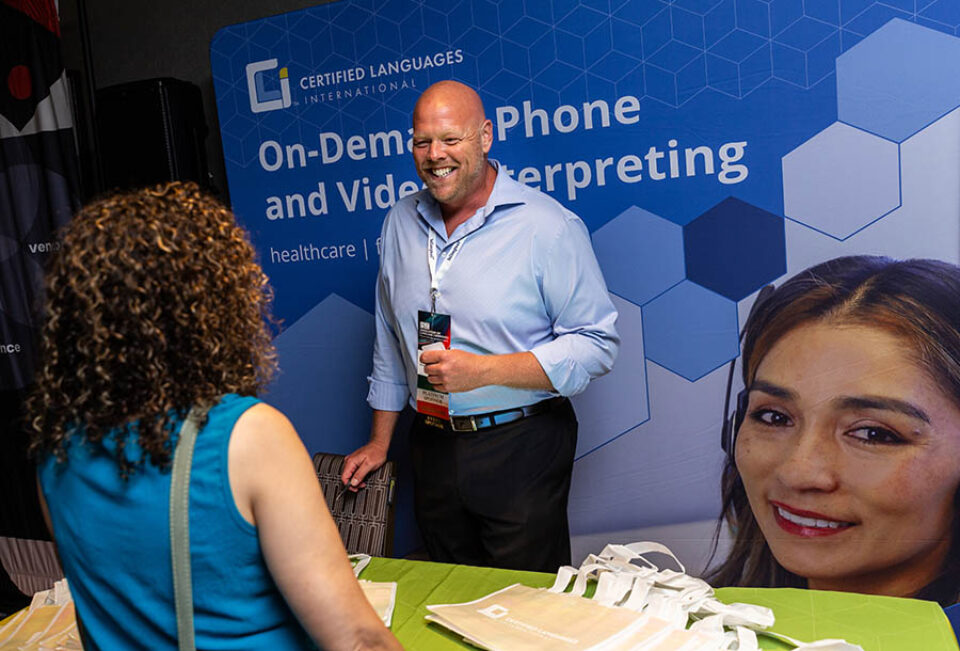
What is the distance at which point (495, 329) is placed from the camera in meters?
2.25

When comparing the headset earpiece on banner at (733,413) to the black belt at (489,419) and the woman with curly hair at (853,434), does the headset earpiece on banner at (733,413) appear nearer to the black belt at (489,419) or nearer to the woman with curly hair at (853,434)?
the woman with curly hair at (853,434)

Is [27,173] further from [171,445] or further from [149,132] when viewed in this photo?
[171,445]

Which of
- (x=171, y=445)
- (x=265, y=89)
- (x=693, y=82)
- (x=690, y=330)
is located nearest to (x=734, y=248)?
(x=690, y=330)

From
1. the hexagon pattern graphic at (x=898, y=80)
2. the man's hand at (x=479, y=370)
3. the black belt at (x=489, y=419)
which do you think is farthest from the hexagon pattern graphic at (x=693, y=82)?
the man's hand at (x=479, y=370)

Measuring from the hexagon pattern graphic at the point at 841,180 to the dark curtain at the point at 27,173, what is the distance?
2786 millimetres

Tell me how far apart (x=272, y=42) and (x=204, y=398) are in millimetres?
2457

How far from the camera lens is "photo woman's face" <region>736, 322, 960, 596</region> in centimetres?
239

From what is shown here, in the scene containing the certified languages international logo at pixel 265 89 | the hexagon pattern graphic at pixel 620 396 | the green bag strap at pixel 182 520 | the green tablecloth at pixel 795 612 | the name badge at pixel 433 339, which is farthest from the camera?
the certified languages international logo at pixel 265 89

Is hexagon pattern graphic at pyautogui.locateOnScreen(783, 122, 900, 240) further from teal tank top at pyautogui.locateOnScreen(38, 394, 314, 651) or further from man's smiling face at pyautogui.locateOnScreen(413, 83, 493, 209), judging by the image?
teal tank top at pyautogui.locateOnScreen(38, 394, 314, 651)

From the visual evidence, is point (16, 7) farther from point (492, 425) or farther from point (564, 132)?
point (492, 425)

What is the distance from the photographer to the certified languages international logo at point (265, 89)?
305 centimetres

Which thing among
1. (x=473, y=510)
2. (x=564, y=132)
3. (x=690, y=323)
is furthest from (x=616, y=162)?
(x=473, y=510)

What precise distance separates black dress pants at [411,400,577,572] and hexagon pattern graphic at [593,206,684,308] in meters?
0.55

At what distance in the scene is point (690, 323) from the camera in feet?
8.71
